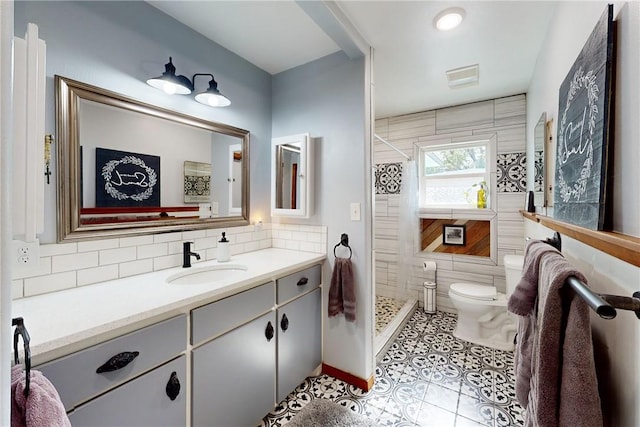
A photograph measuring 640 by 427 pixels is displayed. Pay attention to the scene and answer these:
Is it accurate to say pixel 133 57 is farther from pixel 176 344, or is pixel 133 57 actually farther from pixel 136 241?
pixel 176 344

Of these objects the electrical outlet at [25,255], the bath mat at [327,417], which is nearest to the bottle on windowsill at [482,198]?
the bath mat at [327,417]

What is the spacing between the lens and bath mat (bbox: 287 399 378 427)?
60.9 inches

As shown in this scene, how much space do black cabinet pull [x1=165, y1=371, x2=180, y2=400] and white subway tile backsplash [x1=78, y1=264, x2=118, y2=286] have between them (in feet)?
2.08

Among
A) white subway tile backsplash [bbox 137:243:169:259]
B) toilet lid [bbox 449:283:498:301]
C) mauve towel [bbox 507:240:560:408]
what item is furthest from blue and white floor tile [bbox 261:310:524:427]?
white subway tile backsplash [bbox 137:243:169:259]

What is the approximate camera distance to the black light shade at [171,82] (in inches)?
58.5

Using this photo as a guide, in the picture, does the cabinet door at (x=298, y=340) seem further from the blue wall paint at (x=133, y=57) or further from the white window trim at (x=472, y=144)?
the white window trim at (x=472, y=144)

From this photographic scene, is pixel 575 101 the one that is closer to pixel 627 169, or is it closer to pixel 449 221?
pixel 627 169

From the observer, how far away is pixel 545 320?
66 centimetres

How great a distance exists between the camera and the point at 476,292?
248 cm

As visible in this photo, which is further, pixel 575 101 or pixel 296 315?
pixel 296 315

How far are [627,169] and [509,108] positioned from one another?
2510 millimetres

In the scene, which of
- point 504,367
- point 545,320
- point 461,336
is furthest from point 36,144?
point 461,336

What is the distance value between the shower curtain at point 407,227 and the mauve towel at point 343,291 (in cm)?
134

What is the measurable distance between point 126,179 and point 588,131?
198 centimetres
